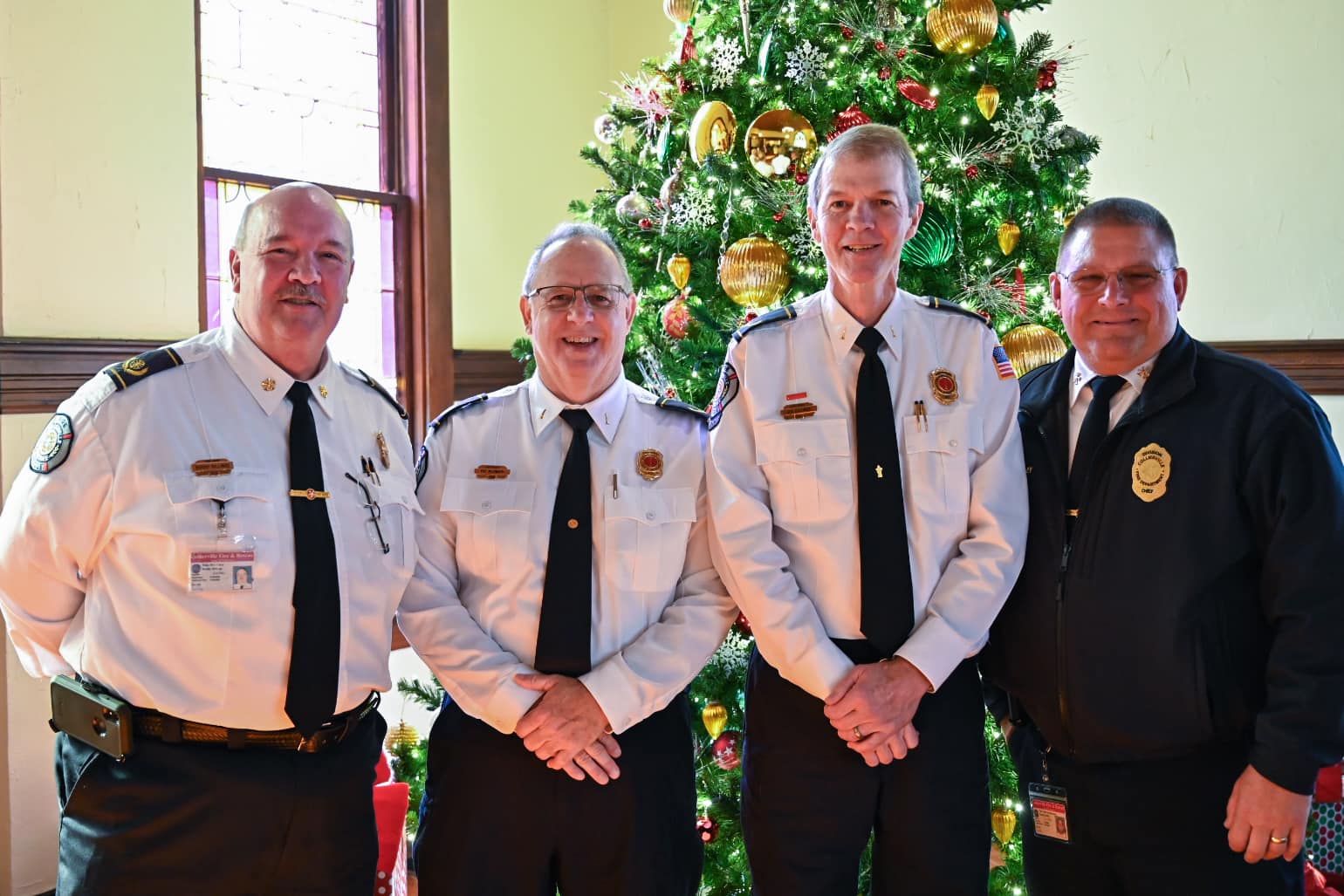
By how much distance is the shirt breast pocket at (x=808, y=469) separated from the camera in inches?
78.5

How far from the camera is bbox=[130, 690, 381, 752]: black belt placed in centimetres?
172

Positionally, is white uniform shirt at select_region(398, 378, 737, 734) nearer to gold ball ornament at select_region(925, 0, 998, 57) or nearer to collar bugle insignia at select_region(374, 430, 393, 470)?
collar bugle insignia at select_region(374, 430, 393, 470)

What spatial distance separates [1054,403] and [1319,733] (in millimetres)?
713

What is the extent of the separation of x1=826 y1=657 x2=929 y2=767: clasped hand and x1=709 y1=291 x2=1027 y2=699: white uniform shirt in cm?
3

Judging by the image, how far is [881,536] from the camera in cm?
196

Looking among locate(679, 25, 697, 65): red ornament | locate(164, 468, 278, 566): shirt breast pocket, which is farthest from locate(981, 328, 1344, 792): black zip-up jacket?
locate(679, 25, 697, 65): red ornament

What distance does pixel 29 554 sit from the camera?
1749mm

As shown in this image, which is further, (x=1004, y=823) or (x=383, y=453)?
(x=1004, y=823)

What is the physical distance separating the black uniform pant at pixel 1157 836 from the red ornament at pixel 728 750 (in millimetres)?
Answer: 1121

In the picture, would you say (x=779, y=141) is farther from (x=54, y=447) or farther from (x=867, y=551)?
(x=54, y=447)

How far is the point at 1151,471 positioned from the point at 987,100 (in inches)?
52.6

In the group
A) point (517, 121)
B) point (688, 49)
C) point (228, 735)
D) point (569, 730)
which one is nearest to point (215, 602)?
point (228, 735)

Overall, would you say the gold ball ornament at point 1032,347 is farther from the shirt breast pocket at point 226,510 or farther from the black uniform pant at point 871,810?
the shirt breast pocket at point 226,510

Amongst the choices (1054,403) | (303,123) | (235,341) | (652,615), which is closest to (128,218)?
(303,123)
